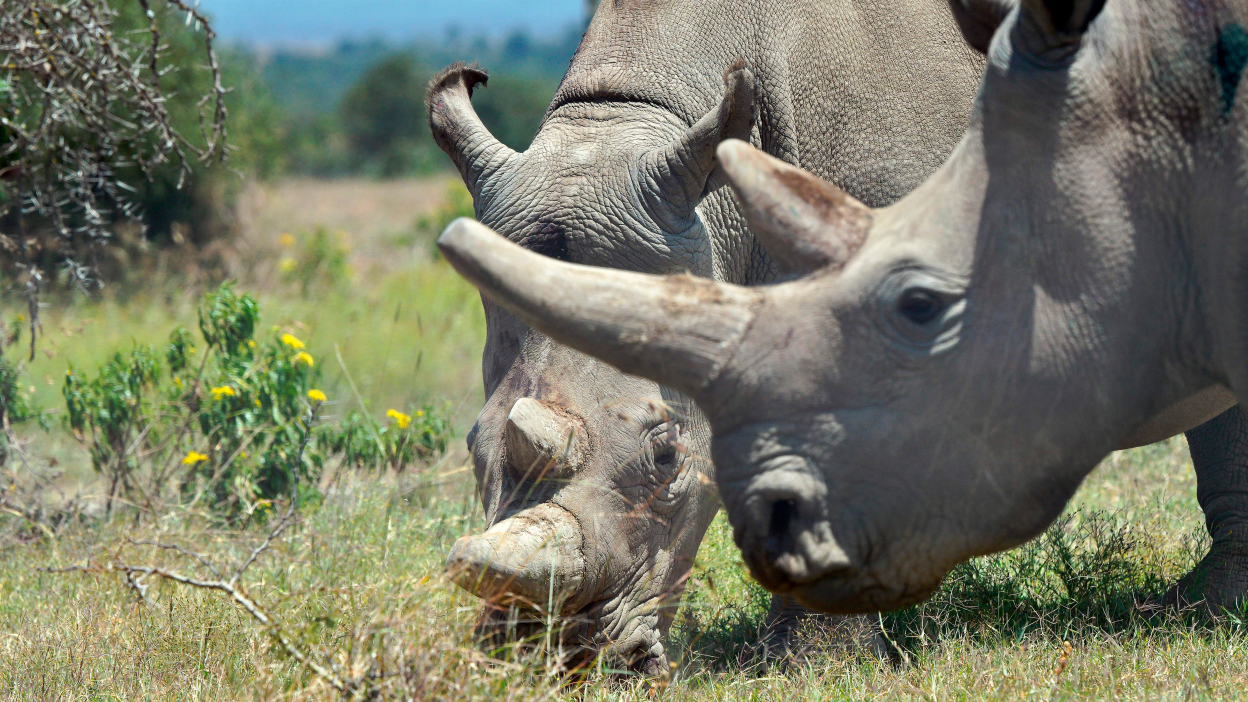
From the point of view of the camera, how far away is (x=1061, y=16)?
98.9 inches

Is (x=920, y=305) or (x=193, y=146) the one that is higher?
(x=920, y=305)

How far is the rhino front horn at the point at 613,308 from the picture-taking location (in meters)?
2.55

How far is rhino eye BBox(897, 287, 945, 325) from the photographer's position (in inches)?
101

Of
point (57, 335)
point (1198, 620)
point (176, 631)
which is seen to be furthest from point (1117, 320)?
point (57, 335)

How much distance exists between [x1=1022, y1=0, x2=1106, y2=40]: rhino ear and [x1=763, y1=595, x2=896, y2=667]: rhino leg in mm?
1918

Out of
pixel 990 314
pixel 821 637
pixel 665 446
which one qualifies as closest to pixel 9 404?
pixel 665 446

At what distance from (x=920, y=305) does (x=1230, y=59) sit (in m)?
0.75

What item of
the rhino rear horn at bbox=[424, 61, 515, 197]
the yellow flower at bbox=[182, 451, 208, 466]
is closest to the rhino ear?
the rhino rear horn at bbox=[424, 61, 515, 197]

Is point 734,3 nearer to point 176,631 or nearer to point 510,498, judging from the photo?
point 510,498

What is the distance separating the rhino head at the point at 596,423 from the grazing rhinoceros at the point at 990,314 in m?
0.74

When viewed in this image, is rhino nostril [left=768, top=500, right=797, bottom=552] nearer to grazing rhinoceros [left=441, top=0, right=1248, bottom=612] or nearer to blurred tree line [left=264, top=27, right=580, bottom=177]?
grazing rhinoceros [left=441, top=0, right=1248, bottom=612]

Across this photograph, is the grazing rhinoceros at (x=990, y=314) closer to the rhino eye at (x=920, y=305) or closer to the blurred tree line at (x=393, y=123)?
the rhino eye at (x=920, y=305)

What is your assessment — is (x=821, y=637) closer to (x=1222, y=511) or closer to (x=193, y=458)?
(x=1222, y=511)

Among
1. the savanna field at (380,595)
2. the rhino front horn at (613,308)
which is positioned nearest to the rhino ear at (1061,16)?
the rhino front horn at (613,308)
